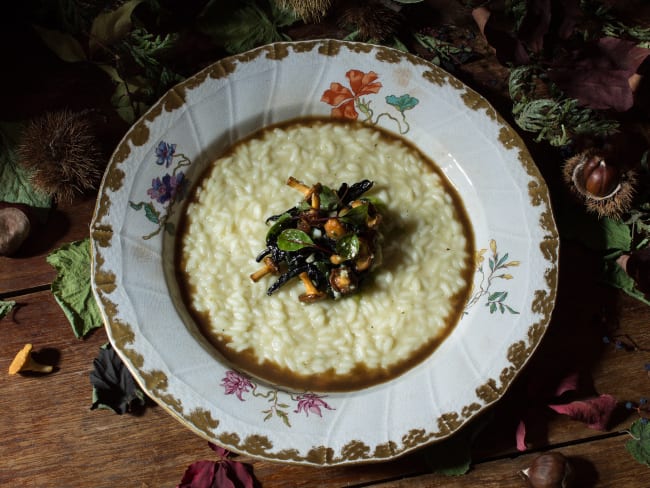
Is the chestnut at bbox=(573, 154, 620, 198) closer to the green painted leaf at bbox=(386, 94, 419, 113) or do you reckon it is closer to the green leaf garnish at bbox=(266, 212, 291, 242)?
the green painted leaf at bbox=(386, 94, 419, 113)

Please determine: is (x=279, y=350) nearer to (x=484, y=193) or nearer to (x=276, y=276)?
(x=276, y=276)

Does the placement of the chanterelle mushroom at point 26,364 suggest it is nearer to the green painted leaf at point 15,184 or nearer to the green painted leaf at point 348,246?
the green painted leaf at point 15,184

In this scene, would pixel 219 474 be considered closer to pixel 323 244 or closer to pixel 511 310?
pixel 323 244

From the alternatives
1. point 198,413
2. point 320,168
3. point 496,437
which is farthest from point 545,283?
point 198,413

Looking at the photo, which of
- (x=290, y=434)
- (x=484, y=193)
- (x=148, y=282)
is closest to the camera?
(x=290, y=434)

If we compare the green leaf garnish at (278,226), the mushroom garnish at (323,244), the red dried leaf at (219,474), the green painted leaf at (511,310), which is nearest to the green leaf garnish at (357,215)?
the mushroom garnish at (323,244)
